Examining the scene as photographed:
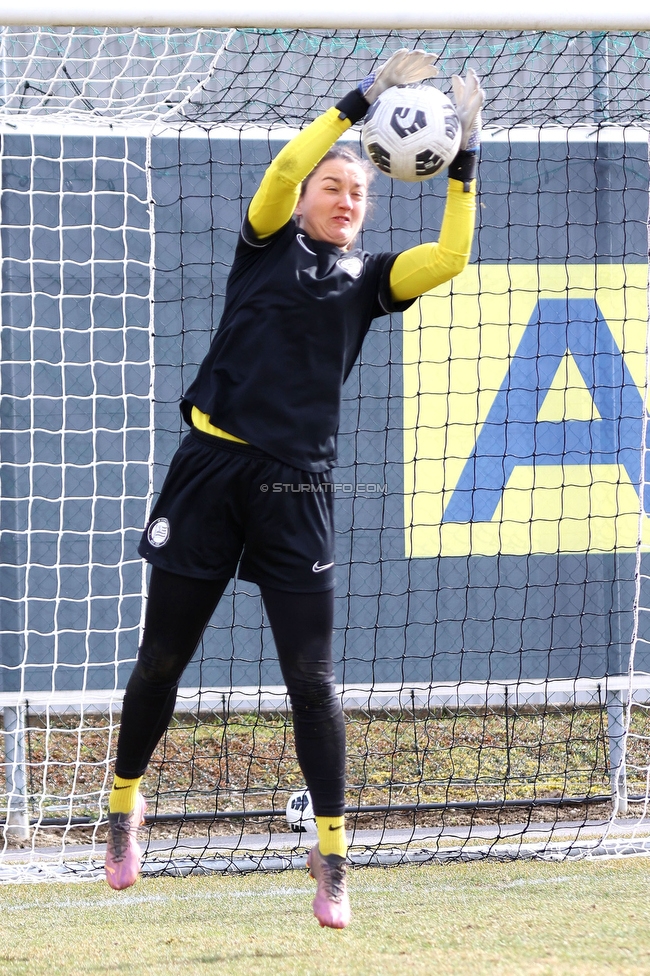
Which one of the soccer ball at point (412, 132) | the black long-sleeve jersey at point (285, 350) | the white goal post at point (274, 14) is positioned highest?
the white goal post at point (274, 14)

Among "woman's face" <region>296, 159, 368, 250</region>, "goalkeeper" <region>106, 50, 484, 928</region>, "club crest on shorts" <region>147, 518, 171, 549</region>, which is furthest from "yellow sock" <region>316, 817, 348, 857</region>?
"woman's face" <region>296, 159, 368, 250</region>

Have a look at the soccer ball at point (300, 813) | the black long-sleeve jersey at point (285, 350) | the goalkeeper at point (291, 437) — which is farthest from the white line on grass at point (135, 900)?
the black long-sleeve jersey at point (285, 350)

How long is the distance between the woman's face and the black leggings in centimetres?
98

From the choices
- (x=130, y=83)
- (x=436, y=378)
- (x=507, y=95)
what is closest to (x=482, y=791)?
(x=436, y=378)

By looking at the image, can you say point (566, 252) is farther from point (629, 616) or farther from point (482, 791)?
point (482, 791)

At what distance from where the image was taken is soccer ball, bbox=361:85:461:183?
94.8 inches

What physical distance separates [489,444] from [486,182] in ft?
4.44

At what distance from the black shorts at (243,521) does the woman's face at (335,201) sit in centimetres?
65

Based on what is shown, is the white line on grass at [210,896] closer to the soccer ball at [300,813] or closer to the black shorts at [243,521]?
the soccer ball at [300,813]

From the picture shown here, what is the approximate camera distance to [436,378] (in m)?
4.85

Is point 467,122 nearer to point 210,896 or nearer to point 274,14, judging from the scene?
point 274,14

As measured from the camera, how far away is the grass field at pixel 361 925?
2.60 meters

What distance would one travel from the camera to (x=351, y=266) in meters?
2.59

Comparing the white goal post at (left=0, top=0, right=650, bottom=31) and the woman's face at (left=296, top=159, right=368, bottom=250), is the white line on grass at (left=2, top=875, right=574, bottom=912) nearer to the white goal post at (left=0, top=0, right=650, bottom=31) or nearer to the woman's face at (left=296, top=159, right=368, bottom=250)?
the woman's face at (left=296, top=159, right=368, bottom=250)
